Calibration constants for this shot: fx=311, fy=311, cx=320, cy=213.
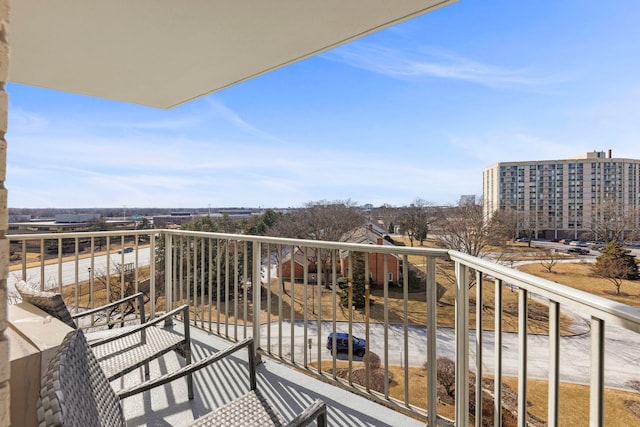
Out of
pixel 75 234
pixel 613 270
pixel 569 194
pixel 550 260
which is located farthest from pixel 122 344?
pixel 569 194

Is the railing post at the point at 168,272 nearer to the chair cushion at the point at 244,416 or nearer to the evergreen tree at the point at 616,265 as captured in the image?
the chair cushion at the point at 244,416

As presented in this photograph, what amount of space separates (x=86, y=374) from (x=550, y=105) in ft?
82.5

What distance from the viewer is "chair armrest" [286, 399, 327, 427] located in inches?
45.8

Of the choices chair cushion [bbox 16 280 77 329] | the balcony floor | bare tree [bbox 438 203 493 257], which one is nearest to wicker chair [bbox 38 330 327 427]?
chair cushion [bbox 16 280 77 329]

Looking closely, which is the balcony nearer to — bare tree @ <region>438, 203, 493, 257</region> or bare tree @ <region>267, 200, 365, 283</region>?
bare tree @ <region>438, 203, 493, 257</region>

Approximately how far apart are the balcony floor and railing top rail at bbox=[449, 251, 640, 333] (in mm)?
1249

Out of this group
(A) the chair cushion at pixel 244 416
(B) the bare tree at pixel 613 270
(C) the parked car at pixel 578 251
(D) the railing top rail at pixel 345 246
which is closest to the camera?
(A) the chair cushion at pixel 244 416

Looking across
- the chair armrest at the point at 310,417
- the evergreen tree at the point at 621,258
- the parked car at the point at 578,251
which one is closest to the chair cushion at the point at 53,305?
the chair armrest at the point at 310,417

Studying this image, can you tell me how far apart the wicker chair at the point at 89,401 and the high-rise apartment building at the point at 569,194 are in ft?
27.2

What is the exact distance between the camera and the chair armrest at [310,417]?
116cm

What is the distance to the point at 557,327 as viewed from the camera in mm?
933

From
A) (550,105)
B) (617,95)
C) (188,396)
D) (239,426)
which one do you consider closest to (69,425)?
(239,426)

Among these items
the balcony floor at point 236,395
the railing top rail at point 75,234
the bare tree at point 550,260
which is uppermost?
the railing top rail at point 75,234

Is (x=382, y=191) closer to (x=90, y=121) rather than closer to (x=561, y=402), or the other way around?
(x=90, y=121)
